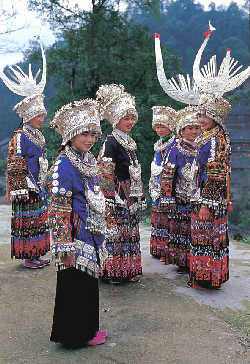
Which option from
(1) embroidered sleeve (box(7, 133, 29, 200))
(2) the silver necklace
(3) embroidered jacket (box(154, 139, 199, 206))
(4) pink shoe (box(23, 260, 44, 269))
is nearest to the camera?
(2) the silver necklace

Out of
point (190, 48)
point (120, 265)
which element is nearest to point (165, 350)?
point (120, 265)

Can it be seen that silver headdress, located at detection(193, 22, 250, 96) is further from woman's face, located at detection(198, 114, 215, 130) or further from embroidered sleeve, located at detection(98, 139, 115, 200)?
embroidered sleeve, located at detection(98, 139, 115, 200)

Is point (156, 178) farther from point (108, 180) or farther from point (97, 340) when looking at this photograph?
point (97, 340)

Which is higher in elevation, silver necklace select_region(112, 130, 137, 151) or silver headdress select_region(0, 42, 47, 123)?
silver headdress select_region(0, 42, 47, 123)

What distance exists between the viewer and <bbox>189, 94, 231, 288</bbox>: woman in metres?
4.16

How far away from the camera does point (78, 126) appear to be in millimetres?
3096

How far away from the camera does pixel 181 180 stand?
5.03 metres

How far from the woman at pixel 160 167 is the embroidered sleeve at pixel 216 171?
130cm

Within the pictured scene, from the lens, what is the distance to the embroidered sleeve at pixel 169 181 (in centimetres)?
500

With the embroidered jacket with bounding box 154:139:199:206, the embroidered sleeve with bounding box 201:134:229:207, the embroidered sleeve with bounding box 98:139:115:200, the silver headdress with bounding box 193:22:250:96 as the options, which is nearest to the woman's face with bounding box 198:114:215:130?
the embroidered sleeve with bounding box 201:134:229:207

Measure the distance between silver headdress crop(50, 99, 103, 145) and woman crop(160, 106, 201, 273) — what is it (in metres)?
2.02

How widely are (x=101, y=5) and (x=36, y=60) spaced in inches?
126

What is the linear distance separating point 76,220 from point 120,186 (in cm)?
148

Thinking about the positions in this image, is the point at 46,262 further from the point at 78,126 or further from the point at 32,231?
the point at 78,126
